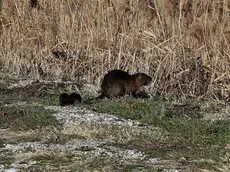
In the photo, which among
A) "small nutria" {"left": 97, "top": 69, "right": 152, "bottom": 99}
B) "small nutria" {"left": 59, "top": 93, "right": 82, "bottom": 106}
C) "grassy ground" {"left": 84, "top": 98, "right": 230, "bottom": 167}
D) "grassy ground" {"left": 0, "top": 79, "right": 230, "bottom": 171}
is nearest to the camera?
"grassy ground" {"left": 0, "top": 79, "right": 230, "bottom": 171}

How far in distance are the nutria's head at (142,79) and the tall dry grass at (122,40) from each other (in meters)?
0.22

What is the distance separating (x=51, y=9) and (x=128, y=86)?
3.78 metres

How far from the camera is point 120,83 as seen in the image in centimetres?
911

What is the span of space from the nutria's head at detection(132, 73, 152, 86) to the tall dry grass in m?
0.22

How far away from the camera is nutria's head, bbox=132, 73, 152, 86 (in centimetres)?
910

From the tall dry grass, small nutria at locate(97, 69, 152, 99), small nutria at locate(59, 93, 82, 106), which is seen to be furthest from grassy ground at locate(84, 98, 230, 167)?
the tall dry grass

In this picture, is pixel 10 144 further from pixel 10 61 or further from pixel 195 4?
pixel 10 61

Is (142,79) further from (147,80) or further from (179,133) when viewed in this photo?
(179,133)

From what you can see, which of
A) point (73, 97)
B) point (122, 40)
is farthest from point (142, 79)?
point (122, 40)

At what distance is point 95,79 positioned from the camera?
10.6m

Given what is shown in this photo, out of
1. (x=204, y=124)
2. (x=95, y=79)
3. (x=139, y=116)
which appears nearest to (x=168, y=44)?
(x=95, y=79)

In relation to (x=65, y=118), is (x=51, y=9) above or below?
above

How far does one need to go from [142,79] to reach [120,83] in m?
0.33

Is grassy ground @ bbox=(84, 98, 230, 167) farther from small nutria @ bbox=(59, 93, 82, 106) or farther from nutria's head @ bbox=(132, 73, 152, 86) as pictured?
nutria's head @ bbox=(132, 73, 152, 86)
